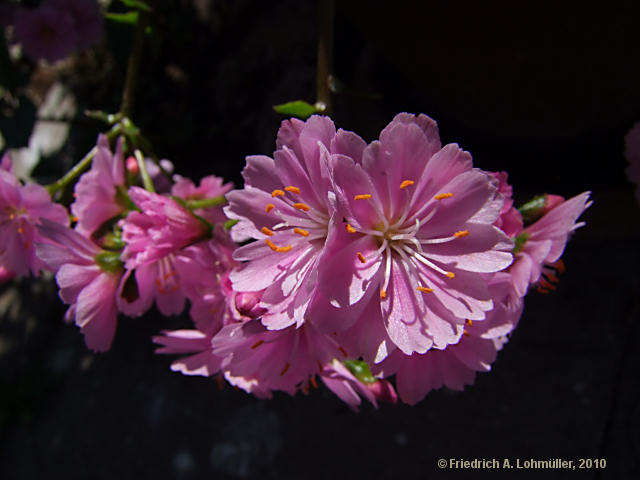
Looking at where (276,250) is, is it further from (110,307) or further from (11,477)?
(11,477)

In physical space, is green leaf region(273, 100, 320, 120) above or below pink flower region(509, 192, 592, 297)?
above

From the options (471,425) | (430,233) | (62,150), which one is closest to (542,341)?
(471,425)

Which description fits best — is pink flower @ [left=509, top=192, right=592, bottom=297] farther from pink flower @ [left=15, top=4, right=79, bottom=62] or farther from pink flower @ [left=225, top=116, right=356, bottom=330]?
pink flower @ [left=15, top=4, right=79, bottom=62]

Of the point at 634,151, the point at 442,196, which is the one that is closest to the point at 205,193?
the point at 442,196

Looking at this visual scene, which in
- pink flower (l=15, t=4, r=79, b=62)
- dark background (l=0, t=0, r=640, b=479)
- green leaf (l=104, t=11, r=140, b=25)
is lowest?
dark background (l=0, t=0, r=640, b=479)

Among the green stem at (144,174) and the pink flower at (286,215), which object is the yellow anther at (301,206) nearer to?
the pink flower at (286,215)

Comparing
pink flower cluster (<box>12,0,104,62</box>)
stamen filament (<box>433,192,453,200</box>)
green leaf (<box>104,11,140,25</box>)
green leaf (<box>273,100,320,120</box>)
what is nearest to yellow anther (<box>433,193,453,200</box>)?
stamen filament (<box>433,192,453,200</box>)

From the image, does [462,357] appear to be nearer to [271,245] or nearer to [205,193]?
[271,245]
